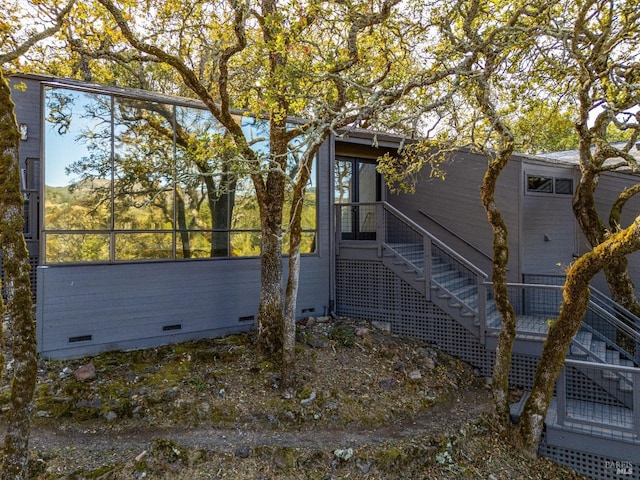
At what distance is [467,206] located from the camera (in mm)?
9742

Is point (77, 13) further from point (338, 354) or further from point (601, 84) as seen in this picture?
point (601, 84)

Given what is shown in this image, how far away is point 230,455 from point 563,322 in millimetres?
4542

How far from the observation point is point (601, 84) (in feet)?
22.3

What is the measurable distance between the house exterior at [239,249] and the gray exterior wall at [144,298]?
0.07 feet

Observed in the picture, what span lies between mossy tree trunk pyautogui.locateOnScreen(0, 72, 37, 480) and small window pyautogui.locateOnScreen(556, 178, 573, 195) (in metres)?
10.4

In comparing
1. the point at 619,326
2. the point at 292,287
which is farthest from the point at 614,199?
the point at 292,287

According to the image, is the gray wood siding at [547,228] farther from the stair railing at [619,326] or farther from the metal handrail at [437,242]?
the metal handrail at [437,242]

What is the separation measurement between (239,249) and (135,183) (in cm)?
224

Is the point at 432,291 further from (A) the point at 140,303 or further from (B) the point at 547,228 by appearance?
(A) the point at 140,303

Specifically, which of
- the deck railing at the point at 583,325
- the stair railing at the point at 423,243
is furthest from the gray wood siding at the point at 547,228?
the stair railing at the point at 423,243

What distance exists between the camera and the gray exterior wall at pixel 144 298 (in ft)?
20.6

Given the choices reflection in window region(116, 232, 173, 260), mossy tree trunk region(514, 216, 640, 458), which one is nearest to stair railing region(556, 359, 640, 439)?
A: mossy tree trunk region(514, 216, 640, 458)

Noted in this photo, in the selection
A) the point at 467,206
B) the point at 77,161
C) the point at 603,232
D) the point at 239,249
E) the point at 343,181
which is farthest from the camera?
the point at 343,181

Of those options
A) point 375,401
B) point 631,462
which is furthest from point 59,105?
point 631,462
